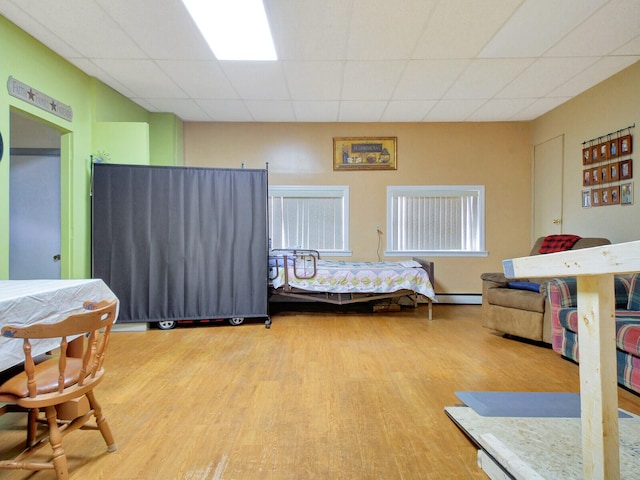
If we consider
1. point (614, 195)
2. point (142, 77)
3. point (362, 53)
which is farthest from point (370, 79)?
point (614, 195)

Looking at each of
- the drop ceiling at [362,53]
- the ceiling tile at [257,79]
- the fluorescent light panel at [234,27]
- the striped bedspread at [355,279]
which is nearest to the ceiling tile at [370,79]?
the drop ceiling at [362,53]

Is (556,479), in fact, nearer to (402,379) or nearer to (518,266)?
(518,266)

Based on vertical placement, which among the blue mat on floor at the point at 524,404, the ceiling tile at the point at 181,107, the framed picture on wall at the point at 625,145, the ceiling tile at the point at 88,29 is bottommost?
the blue mat on floor at the point at 524,404

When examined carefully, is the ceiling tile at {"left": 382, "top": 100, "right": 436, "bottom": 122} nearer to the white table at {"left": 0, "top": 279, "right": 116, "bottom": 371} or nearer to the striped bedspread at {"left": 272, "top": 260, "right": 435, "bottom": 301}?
the striped bedspread at {"left": 272, "top": 260, "right": 435, "bottom": 301}

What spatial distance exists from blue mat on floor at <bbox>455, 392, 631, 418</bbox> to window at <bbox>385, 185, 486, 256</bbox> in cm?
323

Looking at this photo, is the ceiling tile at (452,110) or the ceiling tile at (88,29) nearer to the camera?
the ceiling tile at (88,29)

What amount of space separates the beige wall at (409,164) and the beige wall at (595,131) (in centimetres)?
74

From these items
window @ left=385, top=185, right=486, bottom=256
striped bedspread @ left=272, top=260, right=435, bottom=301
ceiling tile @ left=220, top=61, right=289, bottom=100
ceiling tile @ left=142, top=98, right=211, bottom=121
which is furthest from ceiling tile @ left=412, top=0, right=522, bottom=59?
ceiling tile @ left=142, top=98, right=211, bottom=121

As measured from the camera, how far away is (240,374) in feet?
8.86

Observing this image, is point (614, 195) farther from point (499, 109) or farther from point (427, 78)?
point (427, 78)

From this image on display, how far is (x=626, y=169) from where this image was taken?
3609 mm

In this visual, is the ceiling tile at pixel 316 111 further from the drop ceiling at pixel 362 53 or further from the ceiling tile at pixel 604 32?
the ceiling tile at pixel 604 32

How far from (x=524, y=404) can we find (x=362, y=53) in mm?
3167

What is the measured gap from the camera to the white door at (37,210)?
363 centimetres
